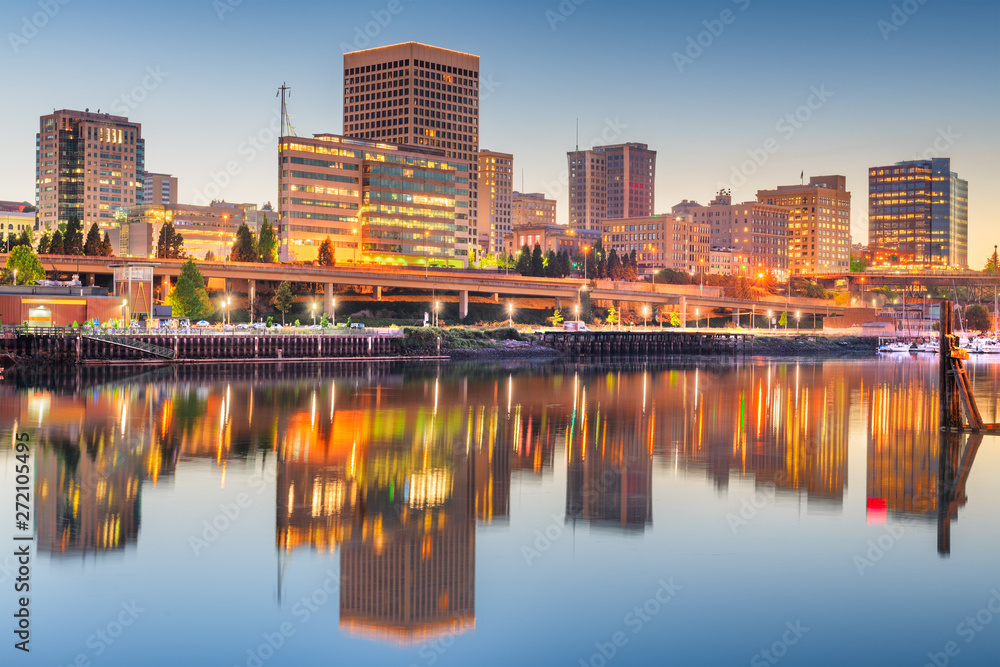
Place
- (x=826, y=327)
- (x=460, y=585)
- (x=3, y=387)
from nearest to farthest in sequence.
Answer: (x=460, y=585) < (x=3, y=387) < (x=826, y=327)

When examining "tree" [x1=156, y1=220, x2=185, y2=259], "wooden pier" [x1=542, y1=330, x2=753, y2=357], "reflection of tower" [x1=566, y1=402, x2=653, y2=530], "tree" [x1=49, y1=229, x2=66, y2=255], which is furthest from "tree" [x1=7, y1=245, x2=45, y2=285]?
"reflection of tower" [x1=566, y1=402, x2=653, y2=530]

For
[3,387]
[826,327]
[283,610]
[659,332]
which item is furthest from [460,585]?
[826,327]

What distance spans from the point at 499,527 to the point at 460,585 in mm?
5171

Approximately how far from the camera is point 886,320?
649ft

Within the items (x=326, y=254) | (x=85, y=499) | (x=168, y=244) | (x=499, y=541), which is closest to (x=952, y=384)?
(x=499, y=541)

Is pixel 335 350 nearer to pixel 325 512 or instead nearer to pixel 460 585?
pixel 325 512

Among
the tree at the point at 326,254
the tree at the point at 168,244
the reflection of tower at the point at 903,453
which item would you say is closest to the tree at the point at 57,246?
the tree at the point at 168,244

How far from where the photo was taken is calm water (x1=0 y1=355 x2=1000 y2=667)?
18.7m

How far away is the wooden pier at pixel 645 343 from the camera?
426 ft

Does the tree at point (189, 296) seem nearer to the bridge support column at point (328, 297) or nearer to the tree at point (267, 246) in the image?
the bridge support column at point (328, 297)

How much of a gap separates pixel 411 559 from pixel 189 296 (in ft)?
349

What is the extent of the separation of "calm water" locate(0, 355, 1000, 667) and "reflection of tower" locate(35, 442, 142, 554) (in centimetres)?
13

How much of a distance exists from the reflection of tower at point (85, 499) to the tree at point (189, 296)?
86572 mm

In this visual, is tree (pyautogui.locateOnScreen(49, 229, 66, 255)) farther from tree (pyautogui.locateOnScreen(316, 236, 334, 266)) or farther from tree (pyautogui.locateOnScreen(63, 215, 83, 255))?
tree (pyautogui.locateOnScreen(316, 236, 334, 266))
